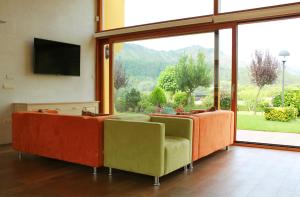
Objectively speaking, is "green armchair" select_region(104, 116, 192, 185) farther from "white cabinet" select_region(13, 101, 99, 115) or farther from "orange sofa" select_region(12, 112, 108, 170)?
"white cabinet" select_region(13, 101, 99, 115)

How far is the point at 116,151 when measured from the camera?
3488 millimetres

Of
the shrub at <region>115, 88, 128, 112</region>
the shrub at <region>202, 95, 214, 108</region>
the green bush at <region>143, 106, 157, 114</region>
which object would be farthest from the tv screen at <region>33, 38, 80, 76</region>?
the shrub at <region>202, 95, 214, 108</region>

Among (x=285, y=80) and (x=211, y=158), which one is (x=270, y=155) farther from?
(x=285, y=80)

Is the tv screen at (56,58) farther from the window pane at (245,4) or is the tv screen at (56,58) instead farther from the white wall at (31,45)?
the window pane at (245,4)

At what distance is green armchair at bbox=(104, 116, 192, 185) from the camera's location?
3209 mm

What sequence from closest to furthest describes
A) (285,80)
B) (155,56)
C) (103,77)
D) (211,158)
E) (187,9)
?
(211,158) → (285,80) → (187,9) → (155,56) → (103,77)

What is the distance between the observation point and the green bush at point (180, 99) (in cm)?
619

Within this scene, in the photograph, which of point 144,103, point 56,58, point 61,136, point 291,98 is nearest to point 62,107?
point 56,58

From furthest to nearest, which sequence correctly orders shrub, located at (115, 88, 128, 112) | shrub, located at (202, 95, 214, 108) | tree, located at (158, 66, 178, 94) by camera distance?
shrub, located at (115, 88, 128, 112) < tree, located at (158, 66, 178, 94) < shrub, located at (202, 95, 214, 108)

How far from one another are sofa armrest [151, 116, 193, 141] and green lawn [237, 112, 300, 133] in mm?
2128

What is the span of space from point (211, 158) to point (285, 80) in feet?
6.63

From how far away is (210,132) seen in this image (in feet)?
14.2

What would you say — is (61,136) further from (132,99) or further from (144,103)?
(132,99)

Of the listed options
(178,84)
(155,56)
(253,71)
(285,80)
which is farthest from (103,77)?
(285,80)
